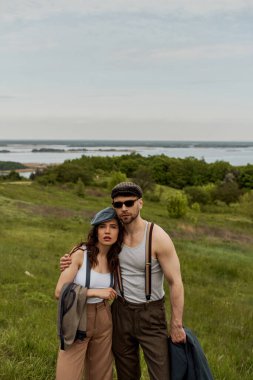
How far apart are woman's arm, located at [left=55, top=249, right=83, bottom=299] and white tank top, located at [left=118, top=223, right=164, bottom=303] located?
0.40 metres

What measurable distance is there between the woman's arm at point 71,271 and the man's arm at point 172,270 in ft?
2.39

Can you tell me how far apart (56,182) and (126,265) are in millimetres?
83955

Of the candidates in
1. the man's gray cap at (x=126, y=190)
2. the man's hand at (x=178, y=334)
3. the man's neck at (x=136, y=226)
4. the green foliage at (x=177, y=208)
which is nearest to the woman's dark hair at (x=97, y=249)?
the man's neck at (x=136, y=226)

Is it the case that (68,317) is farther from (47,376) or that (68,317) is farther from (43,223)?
(43,223)

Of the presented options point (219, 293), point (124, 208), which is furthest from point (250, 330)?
point (124, 208)

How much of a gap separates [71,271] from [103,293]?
370 mm

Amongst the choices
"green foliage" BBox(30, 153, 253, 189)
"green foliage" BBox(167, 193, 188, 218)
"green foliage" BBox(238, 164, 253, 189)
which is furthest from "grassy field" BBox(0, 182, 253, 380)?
"green foliage" BBox(238, 164, 253, 189)

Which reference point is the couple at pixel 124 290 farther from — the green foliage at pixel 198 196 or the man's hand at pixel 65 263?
the green foliage at pixel 198 196

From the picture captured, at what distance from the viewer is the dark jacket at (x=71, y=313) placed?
143 inches

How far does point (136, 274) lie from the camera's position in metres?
3.88

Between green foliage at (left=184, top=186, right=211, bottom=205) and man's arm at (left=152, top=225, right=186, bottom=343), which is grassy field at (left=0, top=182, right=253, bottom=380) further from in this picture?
green foliage at (left=184, top=186, right=211, bottom=205)

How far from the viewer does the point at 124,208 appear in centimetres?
381

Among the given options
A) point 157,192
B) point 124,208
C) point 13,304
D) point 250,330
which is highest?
point 124,208

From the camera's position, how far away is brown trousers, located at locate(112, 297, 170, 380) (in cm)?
389
